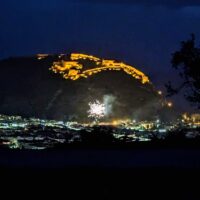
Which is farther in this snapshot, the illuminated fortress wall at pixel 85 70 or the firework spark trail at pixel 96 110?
the illuminated fortress wall at pixel 85 70

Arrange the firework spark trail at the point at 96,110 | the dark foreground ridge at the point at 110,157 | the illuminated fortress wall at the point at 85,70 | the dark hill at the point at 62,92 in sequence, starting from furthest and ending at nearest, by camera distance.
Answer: the illuminated fortress wall at the point at 85,70
the dark hill at the point at 62,92
the firework spark trail at the point at 96,110
the dark foreground ridge at the point at 110,157

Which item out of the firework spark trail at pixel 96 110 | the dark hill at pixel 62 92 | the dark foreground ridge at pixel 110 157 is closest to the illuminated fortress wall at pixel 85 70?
the dark hill at pixel 62 92

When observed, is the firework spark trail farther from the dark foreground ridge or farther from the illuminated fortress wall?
the dark foreground ridge

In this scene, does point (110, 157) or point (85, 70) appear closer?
point (110, 157)

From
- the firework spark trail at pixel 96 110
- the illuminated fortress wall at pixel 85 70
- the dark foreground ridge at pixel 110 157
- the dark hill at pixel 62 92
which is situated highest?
the illuminated fortress wall at pixel 85 70

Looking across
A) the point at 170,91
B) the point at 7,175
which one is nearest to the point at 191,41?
the point at 170,91

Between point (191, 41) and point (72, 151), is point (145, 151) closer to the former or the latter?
point (72, 151)

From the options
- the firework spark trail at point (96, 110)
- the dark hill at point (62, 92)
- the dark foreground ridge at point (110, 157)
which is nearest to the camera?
the dark foreground ridge at point (110, 157)

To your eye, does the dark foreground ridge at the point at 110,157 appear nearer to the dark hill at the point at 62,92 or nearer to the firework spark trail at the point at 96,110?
A: the firework spark trail at the point at 96,110

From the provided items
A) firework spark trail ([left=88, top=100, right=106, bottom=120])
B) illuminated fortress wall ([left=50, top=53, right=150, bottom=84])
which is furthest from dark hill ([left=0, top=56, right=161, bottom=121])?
firework spark trail ([left=88, top=100, right=106, bottom=120])

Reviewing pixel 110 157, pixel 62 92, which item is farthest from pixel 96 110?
pixel 110 157

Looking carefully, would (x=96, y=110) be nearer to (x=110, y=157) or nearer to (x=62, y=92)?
(x=62, y=92)
